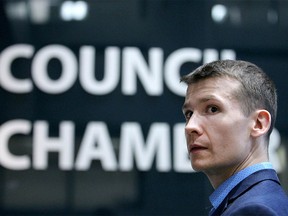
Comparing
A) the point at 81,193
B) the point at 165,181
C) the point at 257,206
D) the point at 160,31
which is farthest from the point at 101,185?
the point at 257,206

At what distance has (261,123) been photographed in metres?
1.66

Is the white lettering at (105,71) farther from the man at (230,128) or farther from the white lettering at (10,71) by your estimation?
the man at (230,128)

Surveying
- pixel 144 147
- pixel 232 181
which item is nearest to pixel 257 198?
pixel 232 181

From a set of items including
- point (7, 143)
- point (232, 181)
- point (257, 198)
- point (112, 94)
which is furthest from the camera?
point (112, 94)

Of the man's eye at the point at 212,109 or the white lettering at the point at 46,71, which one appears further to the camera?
the white lettering at the point at 46,71

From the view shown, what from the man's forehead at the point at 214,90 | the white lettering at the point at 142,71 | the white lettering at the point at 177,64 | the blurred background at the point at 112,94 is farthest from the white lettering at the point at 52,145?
the man's forehead at the point at 214,90

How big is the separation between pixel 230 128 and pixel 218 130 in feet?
0.12

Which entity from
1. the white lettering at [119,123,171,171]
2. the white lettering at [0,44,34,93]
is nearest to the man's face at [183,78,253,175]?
the white lettering at [119,123,171,171]

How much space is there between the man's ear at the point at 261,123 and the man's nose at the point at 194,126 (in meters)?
0.16

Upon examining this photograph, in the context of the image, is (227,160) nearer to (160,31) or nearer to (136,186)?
(136,186)

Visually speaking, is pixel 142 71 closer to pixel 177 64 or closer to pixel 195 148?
pixel 177 64

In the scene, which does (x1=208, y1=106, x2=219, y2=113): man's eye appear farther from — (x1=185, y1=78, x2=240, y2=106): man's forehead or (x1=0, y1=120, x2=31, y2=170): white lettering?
(x1=0, y1=120, x2=31, y2=170): white lettering

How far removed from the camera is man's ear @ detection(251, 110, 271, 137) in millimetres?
1655

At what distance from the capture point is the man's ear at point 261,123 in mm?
1655
